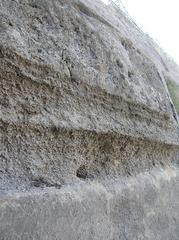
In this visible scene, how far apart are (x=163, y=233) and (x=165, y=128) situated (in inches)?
19.0

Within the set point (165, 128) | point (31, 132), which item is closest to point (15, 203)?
point (31, 132)

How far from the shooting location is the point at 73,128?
1.23 metres

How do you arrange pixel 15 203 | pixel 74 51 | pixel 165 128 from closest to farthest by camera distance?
pixel 15 203, pixel 74 51, pixel 165 128

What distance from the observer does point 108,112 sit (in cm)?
141

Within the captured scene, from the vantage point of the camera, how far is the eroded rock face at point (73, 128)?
1.05 m

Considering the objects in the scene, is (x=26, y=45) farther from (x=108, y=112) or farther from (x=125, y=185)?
(x=125, y=185)

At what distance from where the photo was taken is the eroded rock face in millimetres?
1052

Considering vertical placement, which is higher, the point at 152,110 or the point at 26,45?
the point at 26,45

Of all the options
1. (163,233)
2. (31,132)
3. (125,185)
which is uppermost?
(31,132)

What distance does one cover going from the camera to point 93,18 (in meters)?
1.58

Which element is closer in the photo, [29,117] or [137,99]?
[29,117]

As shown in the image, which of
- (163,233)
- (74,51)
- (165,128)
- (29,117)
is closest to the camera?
(29,117)

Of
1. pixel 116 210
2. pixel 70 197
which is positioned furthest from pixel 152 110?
pixel 70 197

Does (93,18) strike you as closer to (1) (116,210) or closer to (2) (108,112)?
(2) (108,112)
